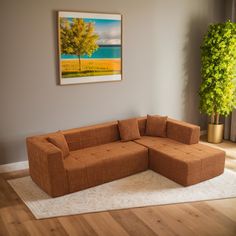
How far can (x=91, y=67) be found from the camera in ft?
15.6

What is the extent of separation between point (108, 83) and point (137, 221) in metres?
2.32

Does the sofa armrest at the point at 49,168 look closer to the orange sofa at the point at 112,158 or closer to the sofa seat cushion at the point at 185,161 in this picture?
the orange sofa at the point at 112,158

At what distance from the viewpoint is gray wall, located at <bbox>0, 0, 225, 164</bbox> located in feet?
13.9

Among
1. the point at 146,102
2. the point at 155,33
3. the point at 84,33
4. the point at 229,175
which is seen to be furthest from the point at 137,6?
the point at 229,175

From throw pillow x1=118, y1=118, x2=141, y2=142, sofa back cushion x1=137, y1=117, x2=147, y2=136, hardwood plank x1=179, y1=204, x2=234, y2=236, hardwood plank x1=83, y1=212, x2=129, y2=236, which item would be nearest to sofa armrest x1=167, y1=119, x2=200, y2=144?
sofa back cushion x1=137, y1=117, x2=147, y2=136

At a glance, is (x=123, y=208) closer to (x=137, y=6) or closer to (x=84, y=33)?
(x=84, y=33)

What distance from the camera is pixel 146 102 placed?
17.8ft

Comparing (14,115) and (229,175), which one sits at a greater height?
(14,115)

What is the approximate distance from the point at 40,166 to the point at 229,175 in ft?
7.90

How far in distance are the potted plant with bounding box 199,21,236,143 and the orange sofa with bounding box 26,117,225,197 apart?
1055 millimetres

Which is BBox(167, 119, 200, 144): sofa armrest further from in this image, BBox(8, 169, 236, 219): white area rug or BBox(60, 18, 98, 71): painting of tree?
BBox(60, 18, 98, 71): painting of tree

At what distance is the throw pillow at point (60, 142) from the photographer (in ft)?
13.3

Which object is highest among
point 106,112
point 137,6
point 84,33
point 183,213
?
point 137,6

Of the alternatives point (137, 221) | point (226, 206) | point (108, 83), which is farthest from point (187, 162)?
point (108, 83)
